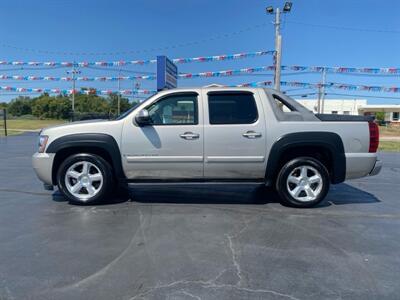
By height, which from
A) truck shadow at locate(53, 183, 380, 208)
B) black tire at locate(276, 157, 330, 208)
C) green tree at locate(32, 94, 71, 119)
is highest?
green tree at locate(32, 94, 71, 119)

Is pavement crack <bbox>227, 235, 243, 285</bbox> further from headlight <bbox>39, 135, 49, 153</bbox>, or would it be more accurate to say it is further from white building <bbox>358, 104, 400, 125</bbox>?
white building <bbox>358, 104, 400, 125</bbox>

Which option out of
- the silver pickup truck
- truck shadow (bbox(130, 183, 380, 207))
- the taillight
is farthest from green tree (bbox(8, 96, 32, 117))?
the taillight

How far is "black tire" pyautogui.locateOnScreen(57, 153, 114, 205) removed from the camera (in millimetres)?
5285

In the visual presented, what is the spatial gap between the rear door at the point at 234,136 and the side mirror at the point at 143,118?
0.86 meters

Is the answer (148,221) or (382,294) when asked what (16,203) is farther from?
(382,294)

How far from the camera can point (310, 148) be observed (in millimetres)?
5375

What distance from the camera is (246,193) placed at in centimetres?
629

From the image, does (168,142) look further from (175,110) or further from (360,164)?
(360,164)

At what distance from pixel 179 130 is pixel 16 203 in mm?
2904

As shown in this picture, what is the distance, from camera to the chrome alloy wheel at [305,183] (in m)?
5.30

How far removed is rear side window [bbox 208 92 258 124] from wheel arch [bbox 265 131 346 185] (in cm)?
59

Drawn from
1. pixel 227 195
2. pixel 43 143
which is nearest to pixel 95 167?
pixel 43 143

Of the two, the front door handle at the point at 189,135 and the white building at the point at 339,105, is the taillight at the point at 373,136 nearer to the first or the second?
the front door handle at the point at 189,135

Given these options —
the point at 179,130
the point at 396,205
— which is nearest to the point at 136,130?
the point at 179,130
